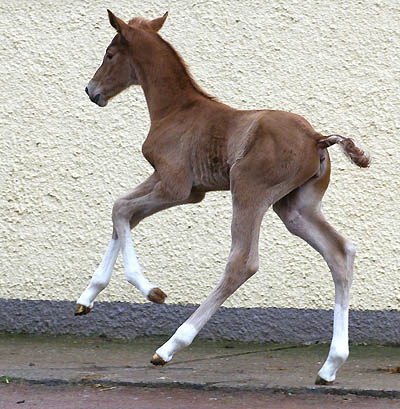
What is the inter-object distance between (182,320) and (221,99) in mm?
1471

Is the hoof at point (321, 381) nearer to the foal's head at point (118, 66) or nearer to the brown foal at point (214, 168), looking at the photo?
the brown foal at point (214, 168)

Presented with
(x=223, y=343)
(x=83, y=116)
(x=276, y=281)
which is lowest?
(x=223, y=343)

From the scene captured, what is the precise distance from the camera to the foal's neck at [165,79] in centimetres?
454

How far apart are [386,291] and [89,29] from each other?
102 inches

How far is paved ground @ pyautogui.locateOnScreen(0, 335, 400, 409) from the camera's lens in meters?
4.32

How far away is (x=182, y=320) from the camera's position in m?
5.86

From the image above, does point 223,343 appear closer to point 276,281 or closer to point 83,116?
point 276,281

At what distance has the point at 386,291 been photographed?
5688 mm

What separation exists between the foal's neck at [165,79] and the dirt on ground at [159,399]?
1385 millimetres

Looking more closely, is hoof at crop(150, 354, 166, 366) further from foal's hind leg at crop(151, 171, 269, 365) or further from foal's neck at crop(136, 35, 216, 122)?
foal's neck at crop(136, 35, 216, 122)

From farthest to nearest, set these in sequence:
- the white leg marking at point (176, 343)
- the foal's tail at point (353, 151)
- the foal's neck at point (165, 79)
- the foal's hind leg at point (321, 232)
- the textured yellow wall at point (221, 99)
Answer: the textured yellow wall at point (221, 99)
the foal's neck at point (165, 79)
the foal's hind leg at point (321, 232)
the foal's tail at point (353, 151)
the white leg marking at point (176, 343)

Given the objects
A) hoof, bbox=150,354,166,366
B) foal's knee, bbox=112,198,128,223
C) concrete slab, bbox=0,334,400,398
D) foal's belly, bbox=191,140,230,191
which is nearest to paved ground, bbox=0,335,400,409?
concrete slab, bbox=0,334,400,398

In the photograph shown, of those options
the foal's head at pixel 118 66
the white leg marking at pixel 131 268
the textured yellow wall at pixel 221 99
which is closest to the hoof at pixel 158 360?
the white leg marking at pixel 131 268

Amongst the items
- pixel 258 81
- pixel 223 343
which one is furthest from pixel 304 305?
pixel 258 81
